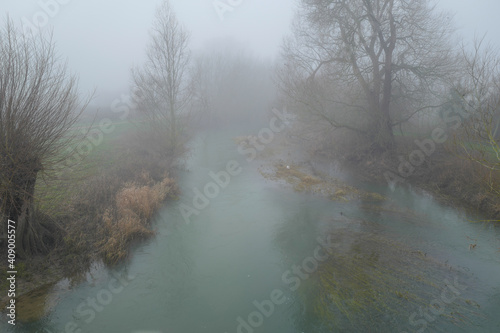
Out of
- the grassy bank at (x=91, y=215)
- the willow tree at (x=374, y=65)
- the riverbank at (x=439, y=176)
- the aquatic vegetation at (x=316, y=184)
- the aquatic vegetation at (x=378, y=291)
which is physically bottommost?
the grassy bank at (x=91, y=215)

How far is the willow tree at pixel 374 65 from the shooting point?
1634cm

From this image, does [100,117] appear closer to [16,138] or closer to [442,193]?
[16,138]

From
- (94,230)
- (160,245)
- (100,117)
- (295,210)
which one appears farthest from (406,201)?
(100,117)

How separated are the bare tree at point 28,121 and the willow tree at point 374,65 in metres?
12.5

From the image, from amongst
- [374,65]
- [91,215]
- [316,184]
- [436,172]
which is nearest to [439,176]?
[436,172]

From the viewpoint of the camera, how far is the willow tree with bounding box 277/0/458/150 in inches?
643

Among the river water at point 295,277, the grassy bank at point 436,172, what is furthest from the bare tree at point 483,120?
the river water at point 295,277

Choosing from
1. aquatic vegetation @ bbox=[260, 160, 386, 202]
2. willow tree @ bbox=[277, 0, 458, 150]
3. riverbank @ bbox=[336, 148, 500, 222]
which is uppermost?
willow tree @ bbox=[277, 0, 458, 150]

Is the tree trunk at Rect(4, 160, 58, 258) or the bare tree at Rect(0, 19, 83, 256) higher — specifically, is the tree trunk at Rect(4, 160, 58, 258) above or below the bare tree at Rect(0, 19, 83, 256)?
below

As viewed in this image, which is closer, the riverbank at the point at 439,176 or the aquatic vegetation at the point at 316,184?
the riverbank at the point at 439,176

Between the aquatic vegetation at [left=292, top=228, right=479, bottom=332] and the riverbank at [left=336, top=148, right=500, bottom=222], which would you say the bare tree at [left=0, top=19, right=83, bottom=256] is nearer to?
the aquatic vegetation at [left=292, top=228, right=479, bottom=332]

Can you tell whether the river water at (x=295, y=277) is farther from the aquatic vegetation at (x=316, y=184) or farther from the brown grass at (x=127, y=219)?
the aquatic vegetation at (x=316, y=184)

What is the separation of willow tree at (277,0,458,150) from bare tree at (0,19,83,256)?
40.9ft

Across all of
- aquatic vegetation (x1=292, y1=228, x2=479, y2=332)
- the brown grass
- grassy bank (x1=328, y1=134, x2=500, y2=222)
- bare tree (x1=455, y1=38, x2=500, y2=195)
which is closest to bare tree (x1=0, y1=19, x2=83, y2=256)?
the brown grass
